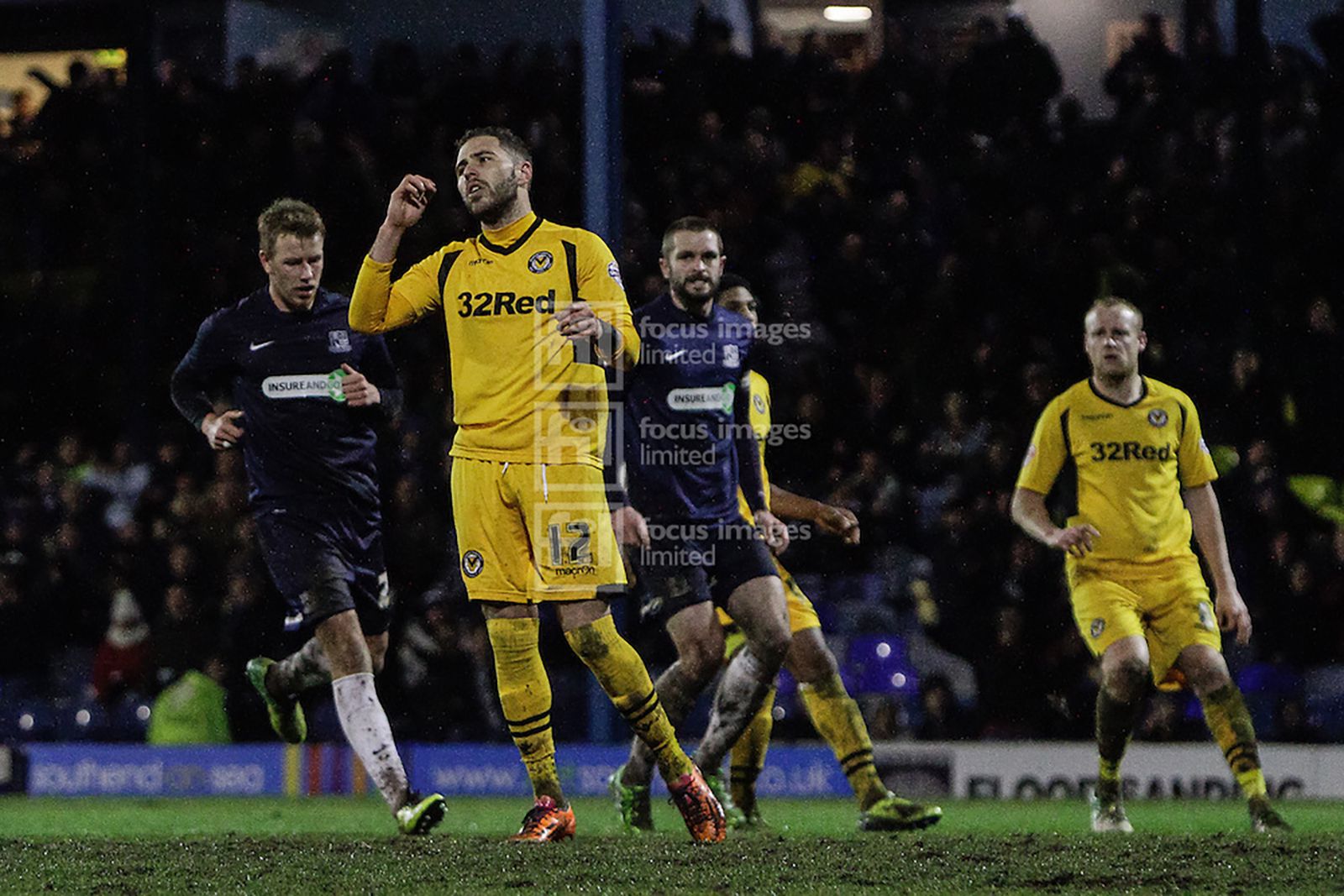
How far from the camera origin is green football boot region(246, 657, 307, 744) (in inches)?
318

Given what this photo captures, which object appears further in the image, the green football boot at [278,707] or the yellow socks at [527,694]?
the green football boot at [278,707]

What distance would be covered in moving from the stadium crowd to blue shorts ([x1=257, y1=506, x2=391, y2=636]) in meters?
4.42

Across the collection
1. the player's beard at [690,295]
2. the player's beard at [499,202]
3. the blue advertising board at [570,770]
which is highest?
the player's beard at [499,202]

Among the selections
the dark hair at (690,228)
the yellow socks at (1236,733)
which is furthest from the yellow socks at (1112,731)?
the dark hair at (690,228)

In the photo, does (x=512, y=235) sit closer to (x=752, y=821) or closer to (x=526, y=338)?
(x=526, y=338)

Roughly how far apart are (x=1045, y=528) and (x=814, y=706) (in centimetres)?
118

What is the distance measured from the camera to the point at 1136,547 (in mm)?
7906

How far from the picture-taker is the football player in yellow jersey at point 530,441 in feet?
20.8

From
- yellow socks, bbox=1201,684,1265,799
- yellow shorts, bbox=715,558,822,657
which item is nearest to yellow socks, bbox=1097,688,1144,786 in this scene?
yellow socks, bbox=1201,684,1265,799

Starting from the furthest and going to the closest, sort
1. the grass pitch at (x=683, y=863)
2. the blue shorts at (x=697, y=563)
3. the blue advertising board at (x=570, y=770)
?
1. the blue advertising board at (x=570, y=770)
2. the blue shorts at (x=697, y=563)
3. the grass pitch at (x=683, y=863)

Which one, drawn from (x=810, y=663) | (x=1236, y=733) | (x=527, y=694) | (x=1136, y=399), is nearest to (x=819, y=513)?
(x=810, y=663)

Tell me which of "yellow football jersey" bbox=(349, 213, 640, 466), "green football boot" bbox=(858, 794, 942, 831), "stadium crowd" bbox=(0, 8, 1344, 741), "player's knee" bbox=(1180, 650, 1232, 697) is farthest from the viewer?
"stadium crowd" bbox=(0, 8, 1344, 741)

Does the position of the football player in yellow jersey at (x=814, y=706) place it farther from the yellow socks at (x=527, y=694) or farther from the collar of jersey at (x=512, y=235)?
the collar of jersey at (x=512, y=235)

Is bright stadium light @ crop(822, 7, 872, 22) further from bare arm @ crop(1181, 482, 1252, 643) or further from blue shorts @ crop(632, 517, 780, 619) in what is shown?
blue shorts @ crop(632, 517, 780, 619)
